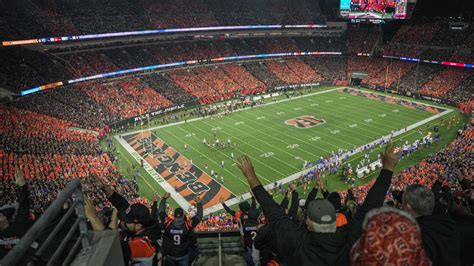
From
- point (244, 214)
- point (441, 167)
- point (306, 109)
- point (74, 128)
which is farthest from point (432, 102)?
point (244, 214)

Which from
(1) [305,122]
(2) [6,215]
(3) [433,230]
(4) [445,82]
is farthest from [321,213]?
(4) [445,82]

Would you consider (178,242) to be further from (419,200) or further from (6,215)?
(419,200)

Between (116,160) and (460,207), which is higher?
(460,207)

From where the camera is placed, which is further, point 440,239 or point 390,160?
point 390,160

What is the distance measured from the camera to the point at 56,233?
208cm

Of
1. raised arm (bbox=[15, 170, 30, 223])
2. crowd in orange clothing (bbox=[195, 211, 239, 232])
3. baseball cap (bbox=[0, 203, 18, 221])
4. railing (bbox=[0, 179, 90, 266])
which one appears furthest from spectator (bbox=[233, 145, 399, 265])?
crowd in orange clothing (bbox=[195, 211, 239, 232])

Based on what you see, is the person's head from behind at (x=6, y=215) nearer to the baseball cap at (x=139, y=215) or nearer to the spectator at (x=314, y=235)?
the baseball cap at (x=139, y=215)

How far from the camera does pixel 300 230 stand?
2955 mm

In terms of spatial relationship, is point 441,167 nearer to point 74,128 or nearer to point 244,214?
point 244,214

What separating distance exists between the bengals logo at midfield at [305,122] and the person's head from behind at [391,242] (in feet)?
115

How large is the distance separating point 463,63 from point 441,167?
115ft

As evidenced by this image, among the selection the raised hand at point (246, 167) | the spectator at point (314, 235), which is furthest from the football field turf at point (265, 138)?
the spectator at point (314, 235)

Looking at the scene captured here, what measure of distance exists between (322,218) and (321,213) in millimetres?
47

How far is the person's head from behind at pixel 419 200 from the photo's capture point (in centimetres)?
309
